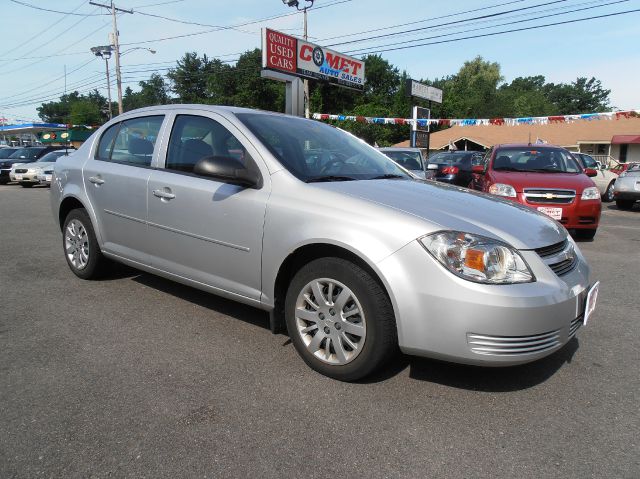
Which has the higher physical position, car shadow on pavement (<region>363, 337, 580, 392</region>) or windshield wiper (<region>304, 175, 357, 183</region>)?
windshield wiper (<region>304, 175, 357, 183</region>)

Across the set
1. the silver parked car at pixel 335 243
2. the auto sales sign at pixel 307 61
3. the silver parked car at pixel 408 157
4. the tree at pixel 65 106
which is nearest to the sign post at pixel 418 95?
the auto sales sign at pixel 307 61

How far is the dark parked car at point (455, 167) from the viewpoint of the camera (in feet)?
38.3

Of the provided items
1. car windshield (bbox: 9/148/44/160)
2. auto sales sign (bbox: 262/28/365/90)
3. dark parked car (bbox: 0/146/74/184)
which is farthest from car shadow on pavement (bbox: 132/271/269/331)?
car windshield (bbox: 9/148/44/160)

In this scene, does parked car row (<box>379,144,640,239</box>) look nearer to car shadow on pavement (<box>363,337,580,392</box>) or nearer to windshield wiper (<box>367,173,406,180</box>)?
windshield wiper (<box>367,173,406,180</box>)

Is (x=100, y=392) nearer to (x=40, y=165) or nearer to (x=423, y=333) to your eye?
(x=423, y=333)

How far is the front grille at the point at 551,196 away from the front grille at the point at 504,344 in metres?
5.44

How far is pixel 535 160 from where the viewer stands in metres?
8.53

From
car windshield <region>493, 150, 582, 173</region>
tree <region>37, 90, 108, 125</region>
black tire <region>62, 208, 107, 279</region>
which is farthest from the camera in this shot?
tree <region>37, 90, 108, 125</region>

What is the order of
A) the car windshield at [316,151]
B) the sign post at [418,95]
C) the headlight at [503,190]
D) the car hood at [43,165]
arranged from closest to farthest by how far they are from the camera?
the car windshield at [316,151] → the headlight at [503,190] → the car hood at [43,165] → the sign post at [418,95]

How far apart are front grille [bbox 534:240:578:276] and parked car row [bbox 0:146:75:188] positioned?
17.4 m

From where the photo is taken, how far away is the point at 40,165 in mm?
18719

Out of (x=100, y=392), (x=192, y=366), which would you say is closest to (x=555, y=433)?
(x=192, y=366)

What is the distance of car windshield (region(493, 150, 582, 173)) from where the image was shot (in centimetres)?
838

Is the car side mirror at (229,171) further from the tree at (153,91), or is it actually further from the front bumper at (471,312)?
the tree at (153,91)
